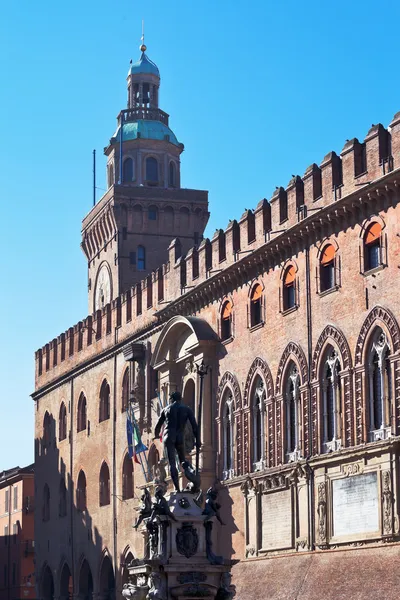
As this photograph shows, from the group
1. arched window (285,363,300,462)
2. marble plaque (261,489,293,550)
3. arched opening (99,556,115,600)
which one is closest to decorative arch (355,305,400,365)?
arched window (285,363,300,462)

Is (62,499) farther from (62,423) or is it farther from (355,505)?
(355,505)

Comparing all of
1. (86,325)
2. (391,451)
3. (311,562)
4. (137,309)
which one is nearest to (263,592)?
(311,562)

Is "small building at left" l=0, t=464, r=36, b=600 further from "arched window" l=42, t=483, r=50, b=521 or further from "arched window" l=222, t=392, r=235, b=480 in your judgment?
"arched window" l=222, t=392, r=235, b=480

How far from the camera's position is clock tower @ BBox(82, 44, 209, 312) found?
62.7 m

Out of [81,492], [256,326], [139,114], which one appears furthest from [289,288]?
[139,114]

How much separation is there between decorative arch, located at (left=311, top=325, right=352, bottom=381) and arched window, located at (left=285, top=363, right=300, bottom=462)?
4.92ft

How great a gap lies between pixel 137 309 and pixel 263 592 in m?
18.3

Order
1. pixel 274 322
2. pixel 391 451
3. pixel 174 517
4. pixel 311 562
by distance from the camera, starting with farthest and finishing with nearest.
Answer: pixel 274 322
pixel 311 562
pixel 391 451
pixel 174 517

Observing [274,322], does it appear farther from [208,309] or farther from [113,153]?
[113,153]

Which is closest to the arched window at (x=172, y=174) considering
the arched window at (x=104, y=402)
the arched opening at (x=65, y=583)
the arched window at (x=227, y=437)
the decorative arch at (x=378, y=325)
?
the arched window at (x=104, y=402)

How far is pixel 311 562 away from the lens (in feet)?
123

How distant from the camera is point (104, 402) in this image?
5847 centimetres

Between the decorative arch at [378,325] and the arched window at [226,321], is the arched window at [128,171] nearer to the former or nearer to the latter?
the arched window at [226,321]

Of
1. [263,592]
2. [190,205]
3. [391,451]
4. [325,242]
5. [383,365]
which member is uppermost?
[190,205]
